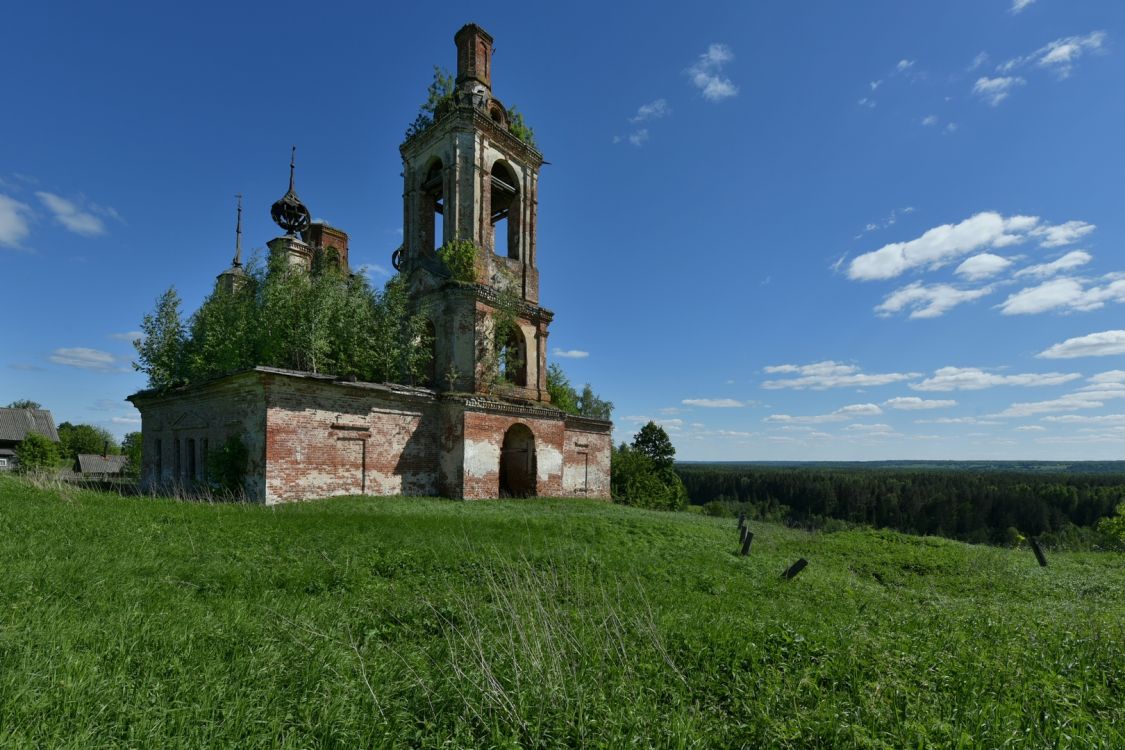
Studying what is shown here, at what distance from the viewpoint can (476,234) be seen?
18906 mm

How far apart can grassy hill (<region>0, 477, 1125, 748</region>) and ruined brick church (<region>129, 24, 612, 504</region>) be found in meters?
5.04

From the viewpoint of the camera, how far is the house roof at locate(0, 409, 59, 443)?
4069cm

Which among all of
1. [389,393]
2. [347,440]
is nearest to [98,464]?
[347,440]

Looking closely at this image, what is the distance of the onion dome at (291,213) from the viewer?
28.4m

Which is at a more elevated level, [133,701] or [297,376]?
[297,376]

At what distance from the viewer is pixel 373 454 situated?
14.8m

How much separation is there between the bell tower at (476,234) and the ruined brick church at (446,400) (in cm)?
6

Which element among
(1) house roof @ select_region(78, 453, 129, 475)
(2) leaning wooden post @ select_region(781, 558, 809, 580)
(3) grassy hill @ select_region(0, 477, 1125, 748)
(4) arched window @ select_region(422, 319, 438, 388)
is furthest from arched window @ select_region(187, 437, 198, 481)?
(1) house roof @ select_region(78, 453, 129, 475)

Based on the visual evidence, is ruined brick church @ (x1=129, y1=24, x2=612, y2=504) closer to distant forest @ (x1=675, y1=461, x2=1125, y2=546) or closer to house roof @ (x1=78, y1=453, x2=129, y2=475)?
distant forest @ (x1=675, y1=461, x2=1125, y2=546)

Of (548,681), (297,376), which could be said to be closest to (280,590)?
(548,681)

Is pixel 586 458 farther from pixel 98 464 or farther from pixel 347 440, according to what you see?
pixel 98 464

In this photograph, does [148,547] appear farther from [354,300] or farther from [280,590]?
[354,300]

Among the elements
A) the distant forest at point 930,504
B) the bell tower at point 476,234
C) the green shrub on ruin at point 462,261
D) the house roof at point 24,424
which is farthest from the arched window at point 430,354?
the house roof at point 24,424

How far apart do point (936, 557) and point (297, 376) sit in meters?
16.2
